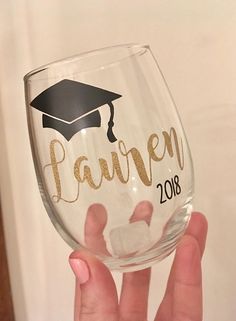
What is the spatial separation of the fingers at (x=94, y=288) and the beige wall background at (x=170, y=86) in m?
0.23

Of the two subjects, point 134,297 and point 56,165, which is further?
point 134,297

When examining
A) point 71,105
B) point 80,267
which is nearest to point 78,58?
point 71,105

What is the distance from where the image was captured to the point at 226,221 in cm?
58

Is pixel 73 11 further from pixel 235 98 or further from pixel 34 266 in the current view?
pixel 34 266

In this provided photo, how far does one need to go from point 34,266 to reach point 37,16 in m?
0.33

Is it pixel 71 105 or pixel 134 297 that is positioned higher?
pixel 71 105

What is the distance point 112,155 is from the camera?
14.6 inches

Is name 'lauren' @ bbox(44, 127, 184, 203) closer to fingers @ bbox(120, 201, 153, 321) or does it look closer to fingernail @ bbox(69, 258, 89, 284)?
fingernail @ bbox(69, 258, 89, 284)

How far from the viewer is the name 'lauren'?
0.36 m

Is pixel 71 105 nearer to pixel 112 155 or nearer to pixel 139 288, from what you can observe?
pixel 112 155

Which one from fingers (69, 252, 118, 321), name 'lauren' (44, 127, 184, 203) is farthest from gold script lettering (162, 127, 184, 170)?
fingers (69, 252, 118, 321)

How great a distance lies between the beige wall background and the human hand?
0.12 meters

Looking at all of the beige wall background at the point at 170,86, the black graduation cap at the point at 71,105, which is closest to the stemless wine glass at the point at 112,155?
the black graduation cap at the point at 71,105

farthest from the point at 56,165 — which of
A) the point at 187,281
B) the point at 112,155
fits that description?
the point at 187,281
